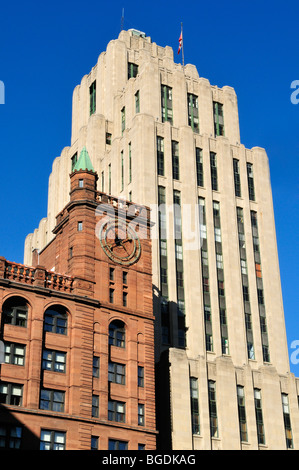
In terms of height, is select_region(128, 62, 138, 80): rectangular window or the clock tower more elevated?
select_region(128, 62, 138, 80): rectangular window

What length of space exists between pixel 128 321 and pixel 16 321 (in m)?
10.5

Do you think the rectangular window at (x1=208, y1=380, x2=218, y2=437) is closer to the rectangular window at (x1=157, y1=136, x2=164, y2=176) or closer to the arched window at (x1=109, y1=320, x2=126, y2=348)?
the arched window at (x1=109, y1=320, x2=126, y2=348)

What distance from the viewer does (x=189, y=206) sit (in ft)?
311

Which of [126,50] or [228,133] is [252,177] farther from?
[126,50]

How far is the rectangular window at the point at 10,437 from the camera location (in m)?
56.9

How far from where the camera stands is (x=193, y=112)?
106750mm

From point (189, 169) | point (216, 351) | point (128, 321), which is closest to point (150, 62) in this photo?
point (189, 169)

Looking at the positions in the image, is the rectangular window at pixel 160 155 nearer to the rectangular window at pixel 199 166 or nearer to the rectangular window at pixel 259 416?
the rectangular window at pixel 199 166

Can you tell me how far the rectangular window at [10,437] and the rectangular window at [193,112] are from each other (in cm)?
5751

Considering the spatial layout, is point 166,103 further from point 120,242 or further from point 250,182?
point 120,242

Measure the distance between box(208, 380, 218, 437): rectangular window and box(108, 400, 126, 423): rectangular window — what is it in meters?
17.9

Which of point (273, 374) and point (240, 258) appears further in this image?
point (240, 258)

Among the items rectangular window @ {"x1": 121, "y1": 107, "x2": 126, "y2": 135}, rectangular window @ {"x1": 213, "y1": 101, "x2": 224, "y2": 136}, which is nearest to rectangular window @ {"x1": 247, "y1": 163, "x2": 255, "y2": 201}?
rectangular window @ {"x1": 213, "y1": 101, "x2": 224, "y2": 136}

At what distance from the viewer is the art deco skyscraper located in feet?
264
